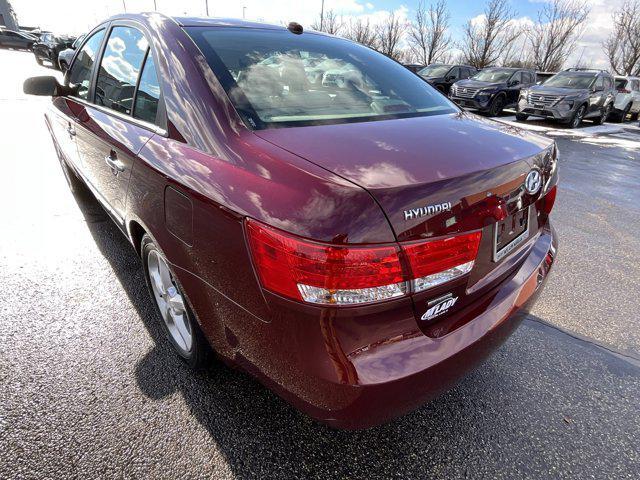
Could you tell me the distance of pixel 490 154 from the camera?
1.43 metres

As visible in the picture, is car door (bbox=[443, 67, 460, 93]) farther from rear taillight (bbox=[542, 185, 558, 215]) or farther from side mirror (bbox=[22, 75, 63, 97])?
rear taillight (bbox=[542, 185, 558, 215])

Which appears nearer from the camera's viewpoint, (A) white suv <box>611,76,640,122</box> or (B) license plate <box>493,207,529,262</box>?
(B) license plate <box>493,207,529,262</box>

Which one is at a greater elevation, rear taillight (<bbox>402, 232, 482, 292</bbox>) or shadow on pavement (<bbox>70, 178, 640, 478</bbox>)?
rear taillight (<bbox>402, 232, 482, 292</bbox>)

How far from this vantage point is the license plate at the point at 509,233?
141 centimetres

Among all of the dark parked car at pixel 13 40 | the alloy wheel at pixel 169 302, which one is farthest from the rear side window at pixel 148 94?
the dark parked car at pixel 13 40

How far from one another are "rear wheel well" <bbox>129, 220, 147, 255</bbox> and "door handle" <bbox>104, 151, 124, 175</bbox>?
0.29m

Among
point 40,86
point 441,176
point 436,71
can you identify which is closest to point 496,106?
point 436,71

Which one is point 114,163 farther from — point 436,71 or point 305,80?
point 436,71

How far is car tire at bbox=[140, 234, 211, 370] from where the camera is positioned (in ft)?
5.96

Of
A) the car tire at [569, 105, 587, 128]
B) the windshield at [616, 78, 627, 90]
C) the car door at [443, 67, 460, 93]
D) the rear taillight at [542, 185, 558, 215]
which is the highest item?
the rear taillight at [542, 185, 558, 215]

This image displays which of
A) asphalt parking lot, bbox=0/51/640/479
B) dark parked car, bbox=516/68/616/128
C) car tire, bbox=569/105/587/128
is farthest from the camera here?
car tire, bbox=569/105/587/128

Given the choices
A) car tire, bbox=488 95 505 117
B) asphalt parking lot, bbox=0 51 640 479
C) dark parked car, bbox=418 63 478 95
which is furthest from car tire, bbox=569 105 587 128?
asphalt parking lot, bbox=0 51 640 479

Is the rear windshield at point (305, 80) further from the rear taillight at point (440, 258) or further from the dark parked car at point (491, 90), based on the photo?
the dark parked car at point (491, 90)

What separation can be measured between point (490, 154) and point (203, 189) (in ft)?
3.46
